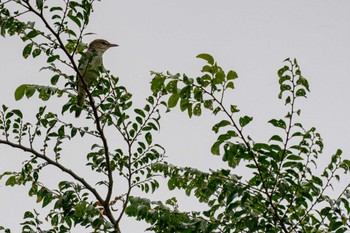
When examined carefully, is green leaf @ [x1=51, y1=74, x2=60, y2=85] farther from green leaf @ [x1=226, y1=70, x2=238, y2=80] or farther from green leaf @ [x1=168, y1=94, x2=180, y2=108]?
green leaf @ [x1=226, y1=70, x2=238, y2=80]

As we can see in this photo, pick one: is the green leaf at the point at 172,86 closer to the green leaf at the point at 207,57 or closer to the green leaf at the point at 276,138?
the green leaf at the point at 207,57

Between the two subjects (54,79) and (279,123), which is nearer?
(279,123)

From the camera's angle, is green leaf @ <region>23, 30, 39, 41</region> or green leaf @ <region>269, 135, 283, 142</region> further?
green leaf @ <region>23, 30, 39, 41</region>

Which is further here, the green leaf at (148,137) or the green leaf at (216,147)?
the green leaf at (148,137)

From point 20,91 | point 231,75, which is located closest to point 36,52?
point 20,91

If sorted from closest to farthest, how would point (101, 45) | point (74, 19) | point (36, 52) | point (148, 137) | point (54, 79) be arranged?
point (74, 19), point (36, 52), point (54, 79), point (148, 137), point (101, 45)

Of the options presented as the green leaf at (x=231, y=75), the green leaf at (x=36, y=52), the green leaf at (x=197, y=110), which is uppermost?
the green leaf at (x=36, y=52)

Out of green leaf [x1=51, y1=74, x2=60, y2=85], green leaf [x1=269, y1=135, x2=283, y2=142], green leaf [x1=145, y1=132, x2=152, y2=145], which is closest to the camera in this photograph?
green leaf [x1=269, y1=135, x2=283, y2=142]

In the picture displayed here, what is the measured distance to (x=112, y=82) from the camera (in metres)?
4.02

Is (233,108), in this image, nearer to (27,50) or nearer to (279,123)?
(279,123)

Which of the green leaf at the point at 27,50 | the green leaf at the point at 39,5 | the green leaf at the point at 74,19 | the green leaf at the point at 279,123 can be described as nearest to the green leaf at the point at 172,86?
the green leaf at the point at 279,123

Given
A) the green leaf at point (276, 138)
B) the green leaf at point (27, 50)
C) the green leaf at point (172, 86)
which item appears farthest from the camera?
the green leaf at point (27, 50)

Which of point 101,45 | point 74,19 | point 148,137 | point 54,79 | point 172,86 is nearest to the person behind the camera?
point 172,86

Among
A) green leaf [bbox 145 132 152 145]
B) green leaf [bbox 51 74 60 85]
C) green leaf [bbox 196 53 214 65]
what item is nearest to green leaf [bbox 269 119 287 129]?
green leaf [bbox 196 53 214 65]
